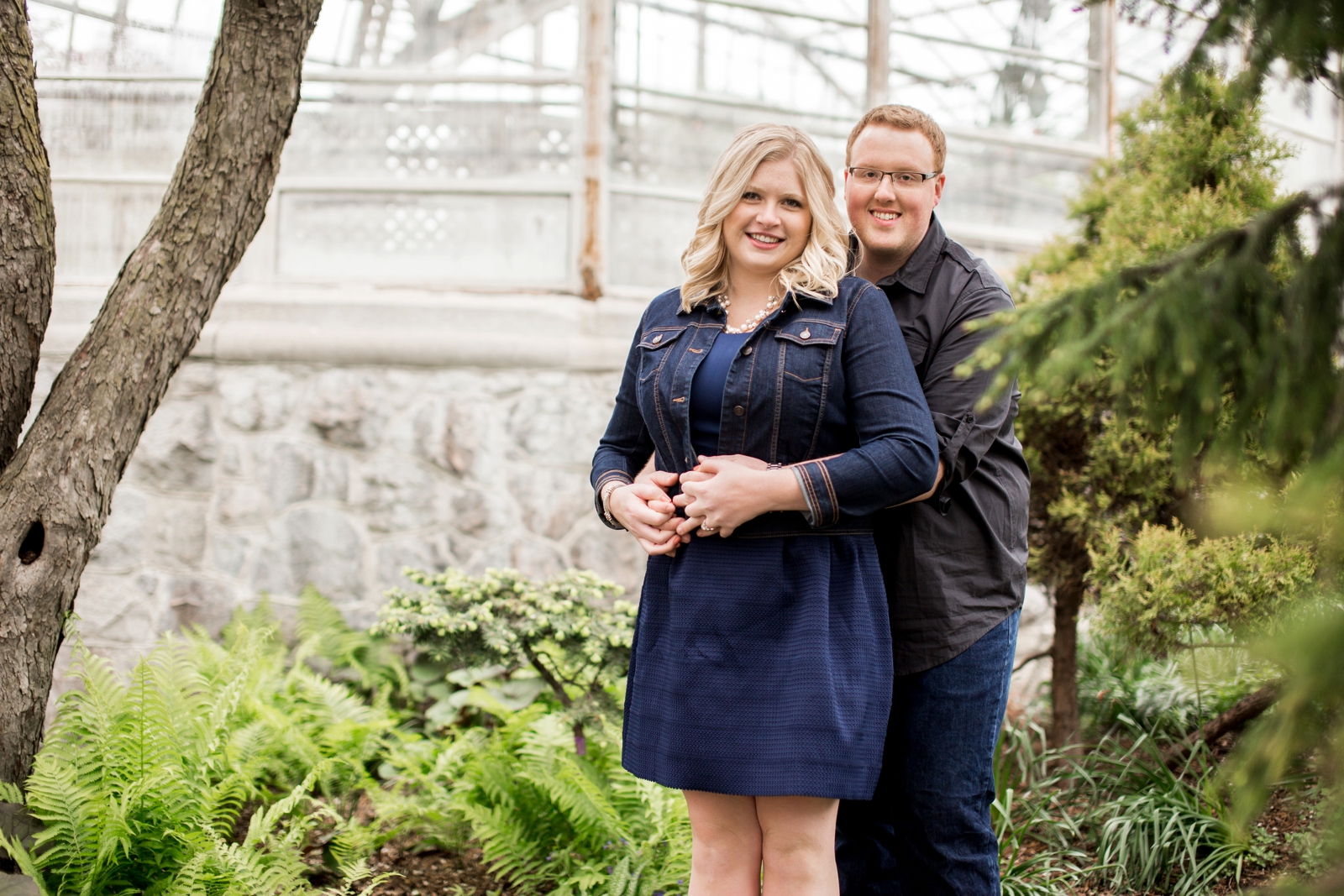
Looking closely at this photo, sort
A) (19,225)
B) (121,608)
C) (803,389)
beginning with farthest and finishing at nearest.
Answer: (121,608)
(19,225)
(803,389)

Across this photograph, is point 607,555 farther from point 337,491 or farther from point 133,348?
point 133,348

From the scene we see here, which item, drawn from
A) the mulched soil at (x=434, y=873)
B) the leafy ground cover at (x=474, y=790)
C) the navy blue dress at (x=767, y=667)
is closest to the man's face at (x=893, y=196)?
the navy blue dress at (x=767, y=667)

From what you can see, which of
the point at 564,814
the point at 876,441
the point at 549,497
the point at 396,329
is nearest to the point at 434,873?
the point at 564,814

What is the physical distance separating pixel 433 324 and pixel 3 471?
7.72 feet

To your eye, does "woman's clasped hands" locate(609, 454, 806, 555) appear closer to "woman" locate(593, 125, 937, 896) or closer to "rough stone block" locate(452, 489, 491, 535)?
"woman" locate(593, 125, 937, 896)

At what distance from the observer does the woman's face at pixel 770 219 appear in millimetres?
1985

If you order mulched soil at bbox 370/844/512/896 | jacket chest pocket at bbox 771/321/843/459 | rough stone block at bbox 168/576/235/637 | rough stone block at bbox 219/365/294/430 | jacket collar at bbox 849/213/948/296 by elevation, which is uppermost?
jacket collar at bbox 849/213/948/296

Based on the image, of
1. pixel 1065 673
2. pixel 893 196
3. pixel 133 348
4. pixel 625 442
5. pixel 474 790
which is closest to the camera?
pixel 893 196

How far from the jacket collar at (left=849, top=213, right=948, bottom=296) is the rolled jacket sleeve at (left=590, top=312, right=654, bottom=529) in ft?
1.85

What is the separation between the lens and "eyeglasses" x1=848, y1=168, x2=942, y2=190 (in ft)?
6.91

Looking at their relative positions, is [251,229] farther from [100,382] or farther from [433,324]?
[433,324]

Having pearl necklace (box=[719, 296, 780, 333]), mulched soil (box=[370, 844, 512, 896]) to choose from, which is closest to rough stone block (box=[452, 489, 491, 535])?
mulched soil (box=[370, 844, 512, 896])

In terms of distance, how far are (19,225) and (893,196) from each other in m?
2.08

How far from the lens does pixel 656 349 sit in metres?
2.03
